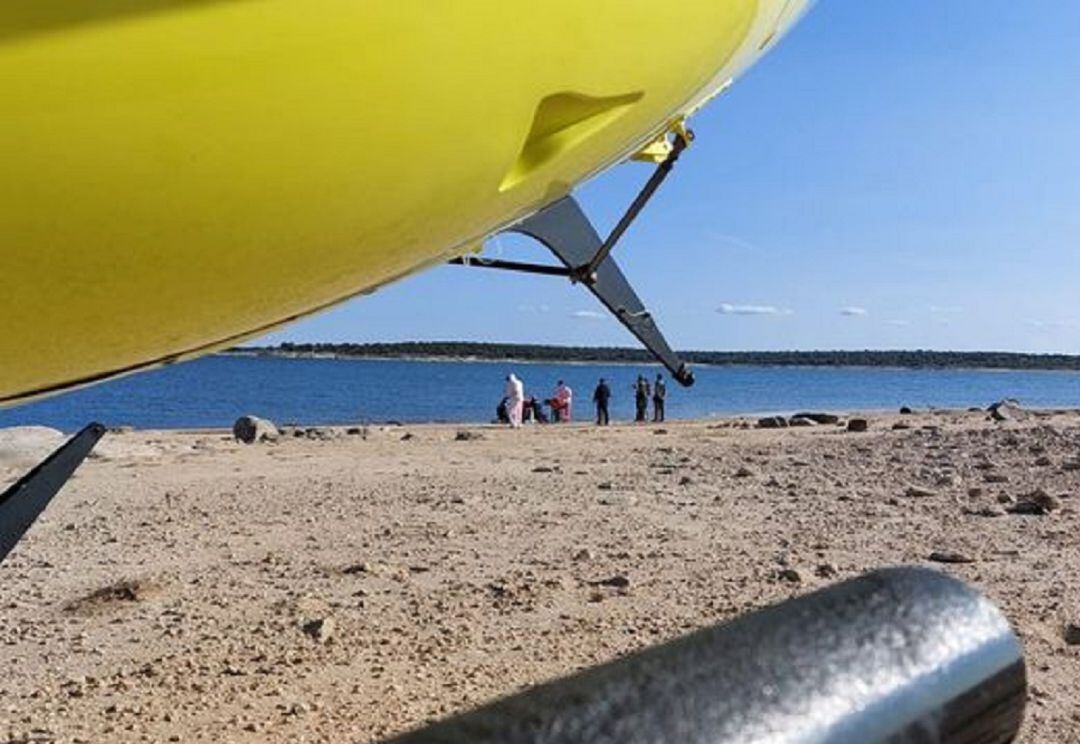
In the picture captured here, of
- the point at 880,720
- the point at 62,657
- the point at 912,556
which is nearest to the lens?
the point at 880,720

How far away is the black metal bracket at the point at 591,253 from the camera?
6.86 feet

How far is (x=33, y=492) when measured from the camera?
2186 mm

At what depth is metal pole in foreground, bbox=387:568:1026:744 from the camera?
2.65 feet

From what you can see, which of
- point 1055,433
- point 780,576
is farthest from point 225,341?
point 1055,433

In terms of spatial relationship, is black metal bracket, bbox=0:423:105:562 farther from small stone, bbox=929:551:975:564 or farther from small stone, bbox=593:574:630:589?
small stone, bbox=929:551:975:564

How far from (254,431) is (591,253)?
19.3m

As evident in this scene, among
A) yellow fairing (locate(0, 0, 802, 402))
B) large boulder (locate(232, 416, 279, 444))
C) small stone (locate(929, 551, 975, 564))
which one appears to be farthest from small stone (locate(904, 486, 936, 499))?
large boulder (locate(232, 416, 279, 444))

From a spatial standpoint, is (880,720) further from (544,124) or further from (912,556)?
(912,556)

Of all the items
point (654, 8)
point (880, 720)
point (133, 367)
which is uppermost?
point (654, 8)

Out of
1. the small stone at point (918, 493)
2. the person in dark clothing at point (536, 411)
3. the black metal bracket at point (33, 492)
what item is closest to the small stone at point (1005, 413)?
Answer: the person in dark clothing at point (536, 411)

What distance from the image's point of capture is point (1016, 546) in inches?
279

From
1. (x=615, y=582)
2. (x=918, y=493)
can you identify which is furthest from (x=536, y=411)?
(x=615, y=582)

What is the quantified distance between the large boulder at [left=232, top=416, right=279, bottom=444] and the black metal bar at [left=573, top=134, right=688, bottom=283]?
18353mm

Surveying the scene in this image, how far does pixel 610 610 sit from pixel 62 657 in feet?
7.03
